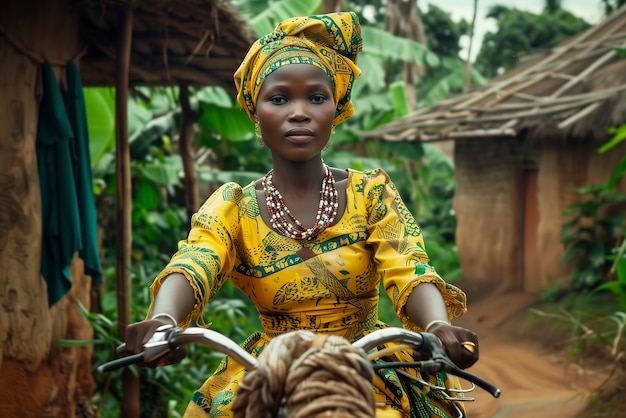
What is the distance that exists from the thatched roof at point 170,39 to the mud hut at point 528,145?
5.05m

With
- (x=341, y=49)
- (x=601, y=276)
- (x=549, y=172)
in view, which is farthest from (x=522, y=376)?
(x=341, y=49)

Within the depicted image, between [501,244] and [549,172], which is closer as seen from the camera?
[549,172]

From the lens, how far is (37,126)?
5.20 m

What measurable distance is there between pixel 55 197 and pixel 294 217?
2.95 metres

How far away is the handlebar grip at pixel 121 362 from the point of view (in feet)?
6.27

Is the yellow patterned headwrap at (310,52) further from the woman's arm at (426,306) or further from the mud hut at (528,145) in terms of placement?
the mud hut at (528,145)

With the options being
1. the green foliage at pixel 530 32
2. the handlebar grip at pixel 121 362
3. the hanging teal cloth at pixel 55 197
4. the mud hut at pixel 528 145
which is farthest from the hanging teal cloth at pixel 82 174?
the green foliage at pixel 530 32

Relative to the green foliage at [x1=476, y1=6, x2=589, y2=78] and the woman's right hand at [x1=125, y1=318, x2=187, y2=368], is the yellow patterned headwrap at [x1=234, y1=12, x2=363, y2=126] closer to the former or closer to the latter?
the woman's right hand at [x1=125, y1=318, x2=187, y2=368]

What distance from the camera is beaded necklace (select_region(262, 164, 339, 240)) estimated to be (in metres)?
2.67

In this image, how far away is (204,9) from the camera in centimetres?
559

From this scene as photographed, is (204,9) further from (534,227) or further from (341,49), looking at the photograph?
(534,227)

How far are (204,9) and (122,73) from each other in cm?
65

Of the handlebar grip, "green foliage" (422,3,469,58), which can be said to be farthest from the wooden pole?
"green foliage" (422,3,469,58)

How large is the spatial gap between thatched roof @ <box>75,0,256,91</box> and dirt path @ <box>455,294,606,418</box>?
3141 millimetres
